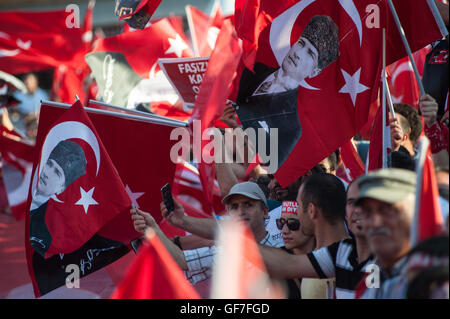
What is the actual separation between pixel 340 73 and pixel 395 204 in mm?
2270

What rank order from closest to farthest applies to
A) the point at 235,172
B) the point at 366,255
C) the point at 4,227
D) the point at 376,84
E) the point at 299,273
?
the point at 366,255 < the point at 299,273 < the point at 376,84 < the point at 235,172 < the point at 4,227

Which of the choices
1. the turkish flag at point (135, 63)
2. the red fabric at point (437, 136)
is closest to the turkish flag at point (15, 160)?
the turkish flag at point (135, 63)

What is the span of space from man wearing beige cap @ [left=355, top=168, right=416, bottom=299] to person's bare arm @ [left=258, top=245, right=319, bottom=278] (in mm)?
956

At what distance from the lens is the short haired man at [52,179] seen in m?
4.45

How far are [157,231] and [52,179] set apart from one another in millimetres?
938

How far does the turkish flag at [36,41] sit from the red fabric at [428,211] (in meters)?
7.66

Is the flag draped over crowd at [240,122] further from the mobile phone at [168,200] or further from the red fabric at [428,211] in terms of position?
the red fabric at [428,211]

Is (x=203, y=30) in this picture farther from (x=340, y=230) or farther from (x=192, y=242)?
(x=340, y=230)

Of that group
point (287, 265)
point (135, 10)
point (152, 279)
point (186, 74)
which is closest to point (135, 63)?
point (186, 74)

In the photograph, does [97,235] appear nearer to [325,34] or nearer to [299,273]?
[299,273]

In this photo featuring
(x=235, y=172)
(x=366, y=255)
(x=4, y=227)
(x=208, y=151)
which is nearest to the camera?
(x=366, y=255)

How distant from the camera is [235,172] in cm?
611

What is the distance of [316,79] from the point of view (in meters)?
4.60

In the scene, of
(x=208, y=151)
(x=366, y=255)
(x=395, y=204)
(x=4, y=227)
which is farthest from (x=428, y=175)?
(x=4, y=227)
